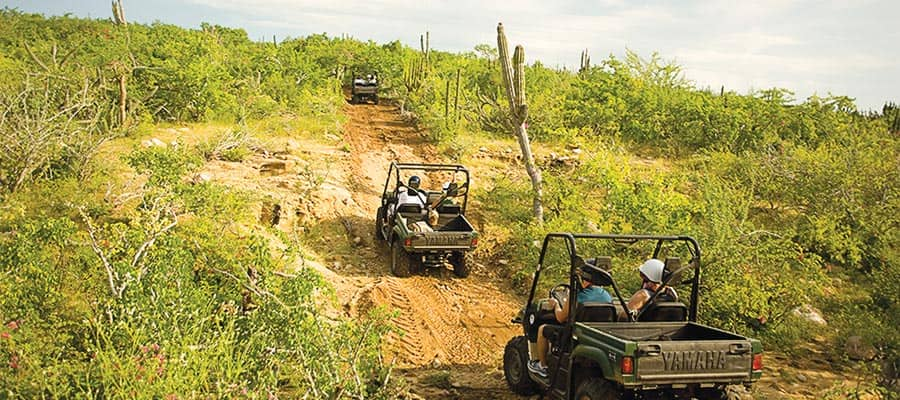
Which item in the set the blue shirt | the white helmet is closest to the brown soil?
the blue shirt

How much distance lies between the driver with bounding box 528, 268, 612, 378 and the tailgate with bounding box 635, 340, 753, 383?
2.87ft

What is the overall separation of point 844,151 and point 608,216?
22.9 feet

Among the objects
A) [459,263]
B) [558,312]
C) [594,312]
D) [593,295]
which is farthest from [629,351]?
[459,263]

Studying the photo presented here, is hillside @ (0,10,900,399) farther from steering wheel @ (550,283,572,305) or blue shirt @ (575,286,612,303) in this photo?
blue shirt @ (575,286,612,303)

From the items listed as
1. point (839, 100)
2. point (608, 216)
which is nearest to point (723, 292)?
point (608, 216)

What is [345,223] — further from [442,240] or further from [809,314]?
[809,314]

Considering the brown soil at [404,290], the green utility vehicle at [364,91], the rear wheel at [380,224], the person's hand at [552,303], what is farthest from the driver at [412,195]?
the green utility vehicle at [364,91]

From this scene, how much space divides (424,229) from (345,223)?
2.47 meters

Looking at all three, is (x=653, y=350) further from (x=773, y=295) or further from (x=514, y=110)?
(x=514, y=110)

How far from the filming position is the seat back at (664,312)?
5.57 meters

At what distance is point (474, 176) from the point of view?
15570mm

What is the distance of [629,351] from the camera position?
4.62m

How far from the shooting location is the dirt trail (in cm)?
696

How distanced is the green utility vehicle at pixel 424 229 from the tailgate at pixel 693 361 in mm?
5414
